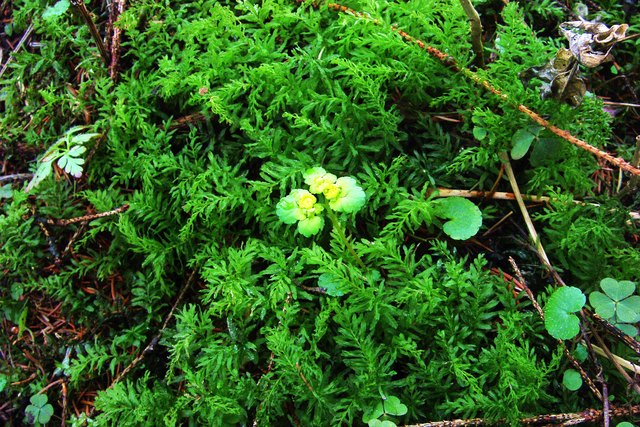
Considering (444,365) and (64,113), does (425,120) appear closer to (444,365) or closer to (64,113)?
(444,365)

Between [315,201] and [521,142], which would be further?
[521,142]

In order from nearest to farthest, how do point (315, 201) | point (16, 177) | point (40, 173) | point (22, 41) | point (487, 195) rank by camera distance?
point (315, 201), point (487, 195), point (40, 173), point (16, 177), point (22, 41)

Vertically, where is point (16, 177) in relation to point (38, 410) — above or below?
above

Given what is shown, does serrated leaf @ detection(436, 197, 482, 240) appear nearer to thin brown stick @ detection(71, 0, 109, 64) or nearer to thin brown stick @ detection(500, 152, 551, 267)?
thin brown stick @ detection(500, 152, 551, 267)

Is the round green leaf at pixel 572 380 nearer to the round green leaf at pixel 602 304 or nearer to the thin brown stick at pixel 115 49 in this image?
the round green leaf at pixel 602 304

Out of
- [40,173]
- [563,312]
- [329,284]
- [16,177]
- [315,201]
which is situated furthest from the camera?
[16,177]

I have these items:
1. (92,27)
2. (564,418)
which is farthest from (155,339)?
(564,418)

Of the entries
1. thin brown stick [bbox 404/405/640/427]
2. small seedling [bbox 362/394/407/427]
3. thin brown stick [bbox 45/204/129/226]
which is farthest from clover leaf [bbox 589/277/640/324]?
thin brown stick [bbox 45/204/129/226]

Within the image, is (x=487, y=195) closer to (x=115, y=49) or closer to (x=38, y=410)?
(x=115, y=49)
